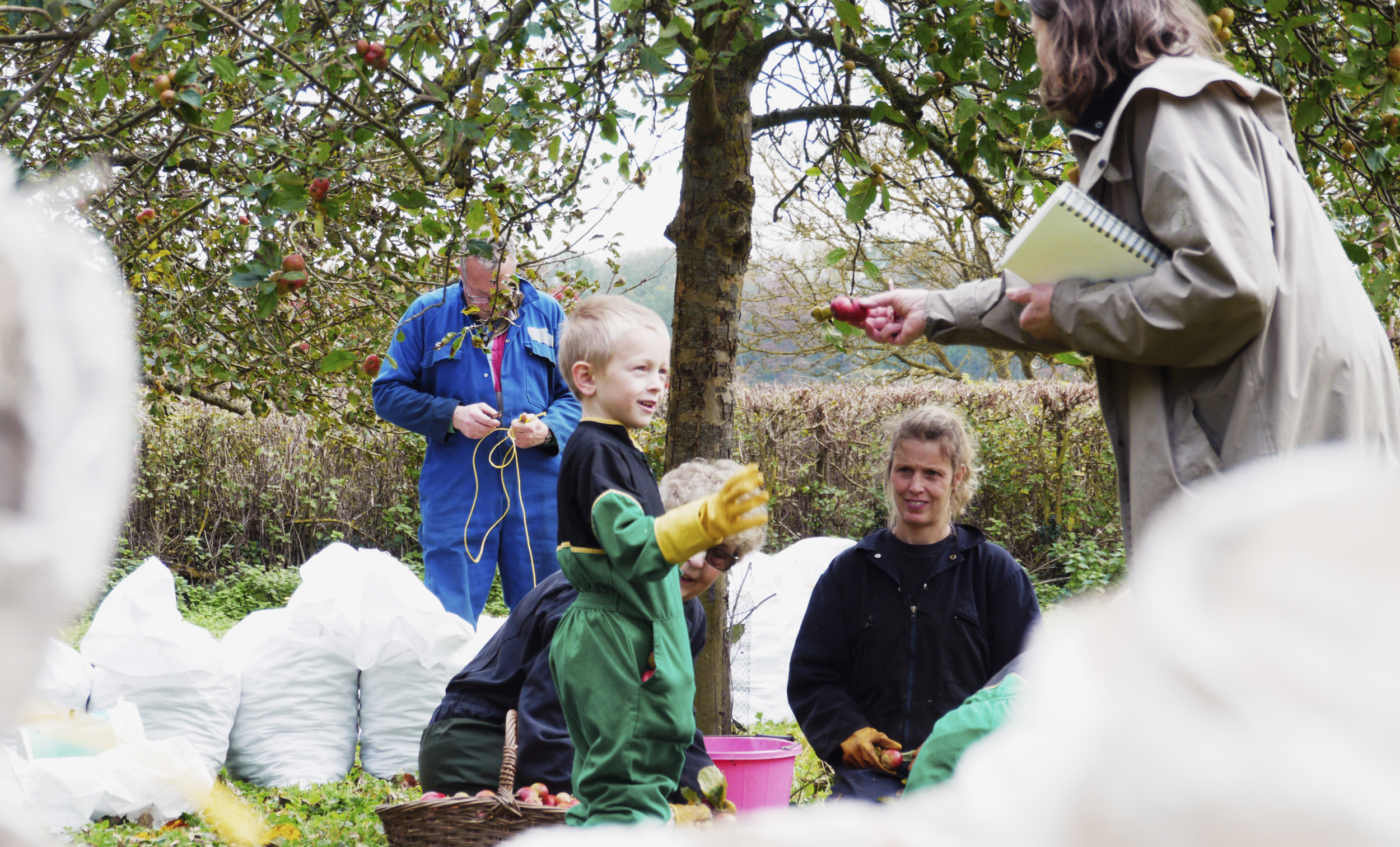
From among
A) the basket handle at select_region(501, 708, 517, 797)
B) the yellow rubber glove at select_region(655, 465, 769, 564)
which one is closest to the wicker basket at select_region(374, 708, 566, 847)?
the basket handle at select_region(501, 708, 517, 797)

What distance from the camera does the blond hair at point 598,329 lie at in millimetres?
2283

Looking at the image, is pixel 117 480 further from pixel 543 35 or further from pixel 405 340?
pixel 405 340

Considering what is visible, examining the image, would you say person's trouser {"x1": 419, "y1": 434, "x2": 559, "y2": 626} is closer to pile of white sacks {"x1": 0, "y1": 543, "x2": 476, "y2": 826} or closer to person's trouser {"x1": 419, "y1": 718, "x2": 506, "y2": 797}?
pile of white sacks {"x1": 0, "y1": 543, "x2": 476, "y2": 826}

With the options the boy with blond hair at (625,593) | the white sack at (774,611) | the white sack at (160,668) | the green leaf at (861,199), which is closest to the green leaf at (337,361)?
the boy with blond hair at (625,593)

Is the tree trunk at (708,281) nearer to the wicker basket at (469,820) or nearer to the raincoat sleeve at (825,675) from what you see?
the raincoat sleeve at (825,675)

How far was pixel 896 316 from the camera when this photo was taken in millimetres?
2096

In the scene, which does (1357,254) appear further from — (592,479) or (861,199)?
(592,479)

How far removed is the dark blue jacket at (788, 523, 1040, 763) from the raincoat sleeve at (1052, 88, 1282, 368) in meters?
1.24

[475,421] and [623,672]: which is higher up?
[475,421]

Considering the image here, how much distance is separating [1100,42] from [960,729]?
3.50ft

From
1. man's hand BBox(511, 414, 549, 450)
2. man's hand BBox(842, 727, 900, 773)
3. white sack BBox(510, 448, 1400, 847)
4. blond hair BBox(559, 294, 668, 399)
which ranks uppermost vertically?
blond hair BBox(559, 294, 668, 399)

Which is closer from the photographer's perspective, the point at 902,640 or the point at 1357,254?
the point at 1357,254

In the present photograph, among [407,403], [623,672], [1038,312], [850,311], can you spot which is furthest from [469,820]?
[407,403]

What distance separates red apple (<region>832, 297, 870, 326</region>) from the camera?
7.12 feet
